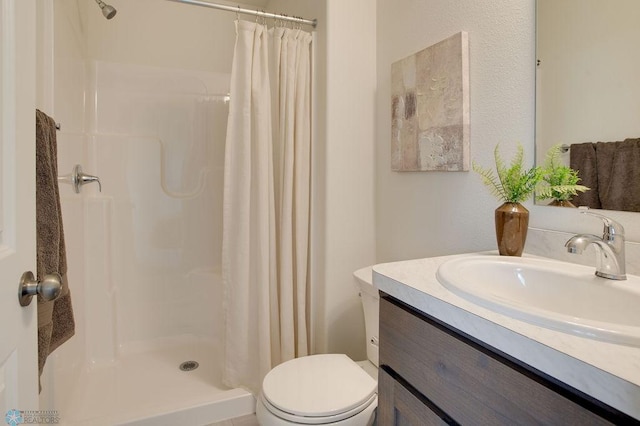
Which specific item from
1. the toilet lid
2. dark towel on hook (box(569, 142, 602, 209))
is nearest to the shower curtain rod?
dark towel on hook (box(569, 142, 602, 209))

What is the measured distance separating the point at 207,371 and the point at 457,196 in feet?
5.47

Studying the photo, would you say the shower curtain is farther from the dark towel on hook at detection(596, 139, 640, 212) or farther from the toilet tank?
the dark towel on hook at detection(596, 139, 640, 212)

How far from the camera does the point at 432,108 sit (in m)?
1.46

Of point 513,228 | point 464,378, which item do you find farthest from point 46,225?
point 513,228

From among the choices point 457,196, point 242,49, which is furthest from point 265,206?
point 457,196

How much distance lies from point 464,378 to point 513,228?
55 cm

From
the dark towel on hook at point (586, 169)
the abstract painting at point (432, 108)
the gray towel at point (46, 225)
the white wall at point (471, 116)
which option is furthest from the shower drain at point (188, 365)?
the dark towel on hook at point (586, 169)

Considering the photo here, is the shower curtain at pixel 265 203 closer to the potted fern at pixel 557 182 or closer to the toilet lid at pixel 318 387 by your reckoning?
the toilet lid at pixel 318 387

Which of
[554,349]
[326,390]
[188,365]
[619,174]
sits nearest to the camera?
[554,349]

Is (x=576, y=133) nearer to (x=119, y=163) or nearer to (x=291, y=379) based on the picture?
(x=291, y=379)

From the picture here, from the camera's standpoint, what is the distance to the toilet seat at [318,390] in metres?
1.12

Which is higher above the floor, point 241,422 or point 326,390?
point 326,390

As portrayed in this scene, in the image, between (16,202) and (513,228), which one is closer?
(16,202)

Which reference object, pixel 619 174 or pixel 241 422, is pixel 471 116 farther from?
pixel 241 422
